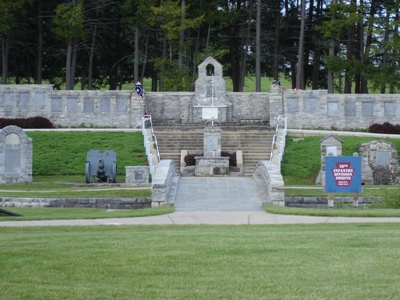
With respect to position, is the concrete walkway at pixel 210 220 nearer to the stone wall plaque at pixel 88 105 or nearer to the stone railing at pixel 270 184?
the stone railing at pixel 270 184

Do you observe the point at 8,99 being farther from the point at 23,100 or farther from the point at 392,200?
the point at 392,200

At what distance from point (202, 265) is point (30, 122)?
3794 centimetres

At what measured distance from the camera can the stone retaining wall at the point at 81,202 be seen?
96.1 feet

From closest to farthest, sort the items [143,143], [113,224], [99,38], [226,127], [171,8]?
[113,224] < [143,143] < [226,127] < [171,8] < [99,38]

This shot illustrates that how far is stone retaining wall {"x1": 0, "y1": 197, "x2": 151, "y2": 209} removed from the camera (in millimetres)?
29281

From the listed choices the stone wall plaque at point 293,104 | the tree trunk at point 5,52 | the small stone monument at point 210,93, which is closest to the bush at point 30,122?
the small stone monument at point 210,93

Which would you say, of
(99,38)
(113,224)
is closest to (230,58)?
(99,38)

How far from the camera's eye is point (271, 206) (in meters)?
25.4

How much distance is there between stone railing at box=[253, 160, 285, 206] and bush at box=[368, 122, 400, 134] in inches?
700

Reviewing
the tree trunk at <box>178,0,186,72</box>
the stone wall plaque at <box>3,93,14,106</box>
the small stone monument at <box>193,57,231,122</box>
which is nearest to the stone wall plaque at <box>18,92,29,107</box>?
the stone wall plaque at <box>3,93,14,106</box>

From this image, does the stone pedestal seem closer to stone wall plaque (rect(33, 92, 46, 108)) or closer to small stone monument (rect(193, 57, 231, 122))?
small stone monument (rect(193, 57, 231, 122))

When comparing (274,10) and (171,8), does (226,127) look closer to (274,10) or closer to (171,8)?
(171,8)

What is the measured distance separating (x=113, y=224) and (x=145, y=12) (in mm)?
42457

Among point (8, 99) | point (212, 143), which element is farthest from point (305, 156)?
point (8, 99)
